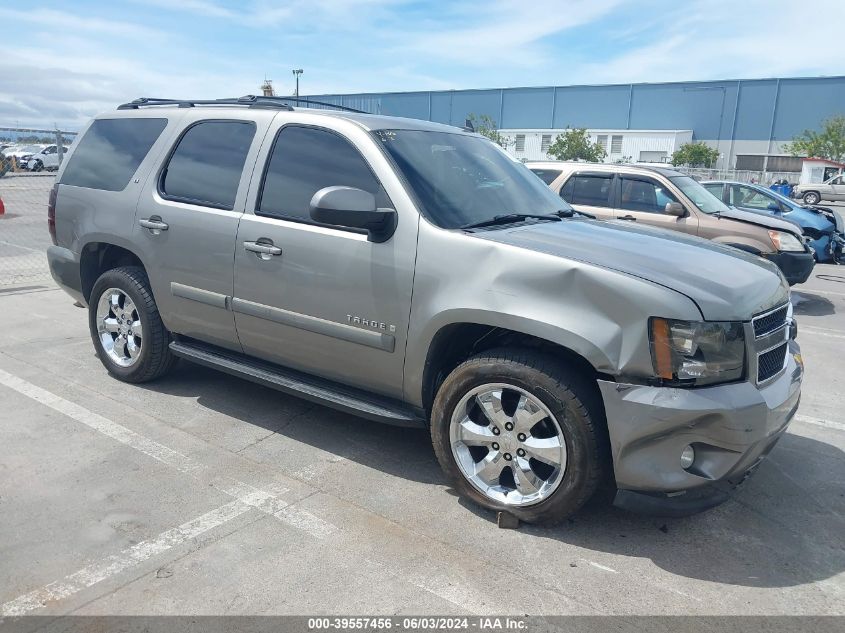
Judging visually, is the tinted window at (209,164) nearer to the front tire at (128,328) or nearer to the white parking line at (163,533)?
the front tire at (128,328)

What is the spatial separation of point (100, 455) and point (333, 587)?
1.91 m

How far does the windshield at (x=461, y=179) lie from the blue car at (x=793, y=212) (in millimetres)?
8960

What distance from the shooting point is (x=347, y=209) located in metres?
3.34

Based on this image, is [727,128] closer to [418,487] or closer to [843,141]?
[843,141]

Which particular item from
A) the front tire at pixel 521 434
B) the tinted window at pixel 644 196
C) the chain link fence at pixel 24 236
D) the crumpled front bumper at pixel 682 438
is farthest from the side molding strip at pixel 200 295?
the tinted window at pixel 644 196

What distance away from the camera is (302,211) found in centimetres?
389

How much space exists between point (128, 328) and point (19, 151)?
40375 millimetres

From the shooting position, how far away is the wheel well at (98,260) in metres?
5.09

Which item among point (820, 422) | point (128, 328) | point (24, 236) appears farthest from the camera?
point (24, 236)

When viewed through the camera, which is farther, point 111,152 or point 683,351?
point 111,152

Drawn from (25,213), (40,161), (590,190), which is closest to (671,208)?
(590,190)

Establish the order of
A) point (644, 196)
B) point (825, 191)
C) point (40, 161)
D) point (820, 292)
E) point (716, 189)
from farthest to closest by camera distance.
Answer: point (40, 161)
point (825, 191)
point (716, 189)
point (820, 292)
point (644, 196)

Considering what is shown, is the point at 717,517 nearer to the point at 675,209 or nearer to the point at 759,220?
the point at 675,209

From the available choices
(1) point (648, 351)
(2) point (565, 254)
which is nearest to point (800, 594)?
(1) point (648, 351)
